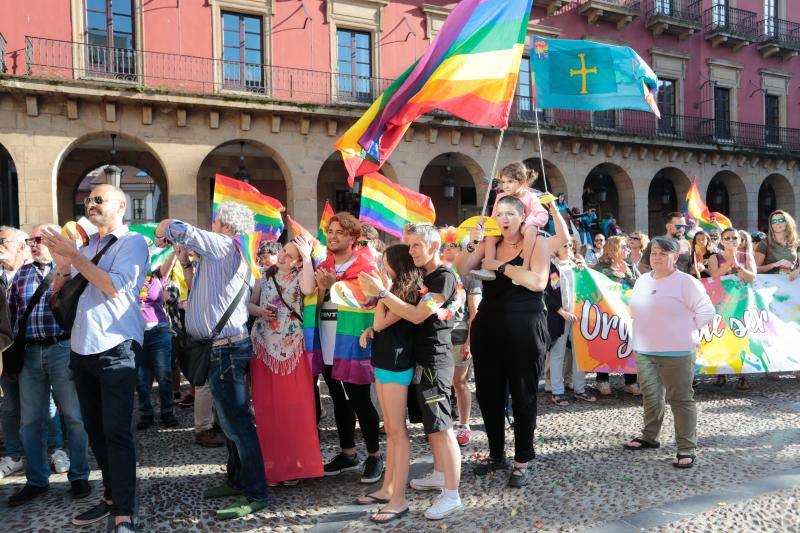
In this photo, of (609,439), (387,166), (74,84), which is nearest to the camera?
(609,439)

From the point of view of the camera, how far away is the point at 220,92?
46.6 ft

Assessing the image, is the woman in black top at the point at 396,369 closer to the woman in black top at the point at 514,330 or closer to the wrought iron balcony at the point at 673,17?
the woman in black top at the point at 514,330

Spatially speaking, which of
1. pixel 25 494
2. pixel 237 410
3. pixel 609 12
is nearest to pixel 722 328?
pixel 237 410

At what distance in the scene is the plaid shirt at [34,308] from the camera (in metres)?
3.99

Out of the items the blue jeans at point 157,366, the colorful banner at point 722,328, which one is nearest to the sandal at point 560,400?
the colorful banner at point 722,328

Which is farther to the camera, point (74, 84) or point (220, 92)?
point (220, 92)

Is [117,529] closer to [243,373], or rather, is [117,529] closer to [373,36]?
[243,373]

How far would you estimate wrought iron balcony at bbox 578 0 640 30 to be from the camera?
1892cm

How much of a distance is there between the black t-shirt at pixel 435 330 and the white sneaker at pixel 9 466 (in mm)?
3359

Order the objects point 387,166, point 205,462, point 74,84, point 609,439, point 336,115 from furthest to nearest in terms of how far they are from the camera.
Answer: point 387,166 < point 336,115 < point 74,84 < point 609,439 < point 205,462

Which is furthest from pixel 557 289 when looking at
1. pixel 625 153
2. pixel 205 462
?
Answer: pixel 625 153

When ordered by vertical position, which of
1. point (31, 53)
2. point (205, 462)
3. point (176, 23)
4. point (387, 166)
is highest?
point (176, 23)

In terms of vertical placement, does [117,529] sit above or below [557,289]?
below

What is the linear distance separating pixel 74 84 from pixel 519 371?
1266 centimetres
